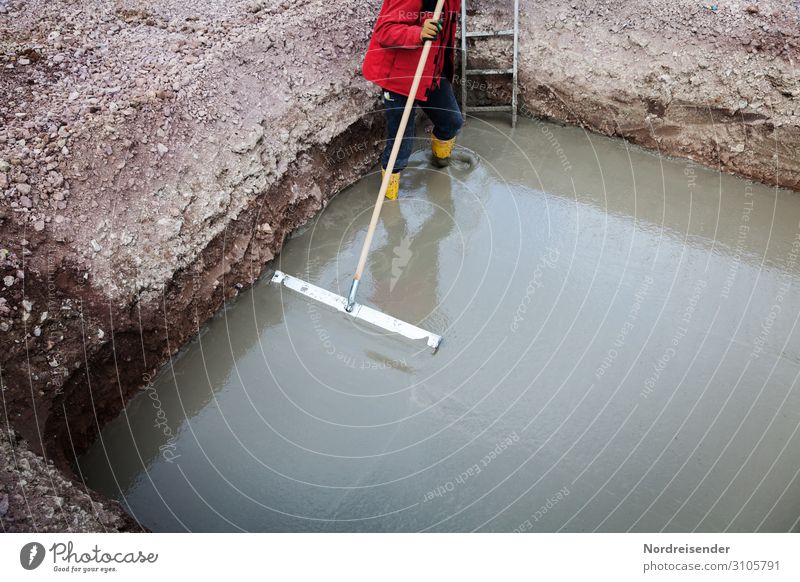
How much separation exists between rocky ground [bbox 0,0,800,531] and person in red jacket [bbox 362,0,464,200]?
1.67 ft

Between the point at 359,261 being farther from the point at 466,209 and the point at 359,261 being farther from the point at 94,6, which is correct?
the point at 94,6

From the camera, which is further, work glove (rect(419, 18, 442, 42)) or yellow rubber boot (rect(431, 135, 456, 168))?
yellow rubber boot (rect(431, 135, 456, 168))

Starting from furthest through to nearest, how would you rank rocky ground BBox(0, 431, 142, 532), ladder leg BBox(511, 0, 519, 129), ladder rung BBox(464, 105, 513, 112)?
ladder rung BBox(464, 105, 513, 112) < ladder leg BBox(511, 0, 519, 129) < rocky ground BBox(0, 431, 142, 532)

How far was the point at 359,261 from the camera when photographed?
14.7 feet

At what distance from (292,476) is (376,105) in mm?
2997

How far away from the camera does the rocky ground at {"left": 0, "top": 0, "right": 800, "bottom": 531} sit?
3.67 metres

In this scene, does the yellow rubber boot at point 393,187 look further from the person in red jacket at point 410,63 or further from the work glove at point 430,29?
the work glove at point 430,29

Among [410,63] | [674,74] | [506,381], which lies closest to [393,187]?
[410,63]

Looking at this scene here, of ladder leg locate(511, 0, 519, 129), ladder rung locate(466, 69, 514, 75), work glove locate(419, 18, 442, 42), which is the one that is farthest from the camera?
ladder rung locate(466, 69, 514, 75)

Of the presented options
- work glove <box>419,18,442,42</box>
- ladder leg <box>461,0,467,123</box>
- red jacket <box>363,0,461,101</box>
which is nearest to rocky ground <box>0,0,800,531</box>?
ladder leg <box>461,0,467,123</box>

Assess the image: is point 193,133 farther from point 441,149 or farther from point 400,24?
point 441,149

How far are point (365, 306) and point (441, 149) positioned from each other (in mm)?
1590

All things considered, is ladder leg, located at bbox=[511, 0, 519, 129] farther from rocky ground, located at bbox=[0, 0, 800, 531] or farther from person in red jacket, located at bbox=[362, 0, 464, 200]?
person in red jacket, located at bbox=[362, 0, 464, 200]

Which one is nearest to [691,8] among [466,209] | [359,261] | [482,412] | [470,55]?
[470,55]
